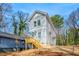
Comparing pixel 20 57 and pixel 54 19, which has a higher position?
pixel 54 19

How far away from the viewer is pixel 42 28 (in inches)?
126

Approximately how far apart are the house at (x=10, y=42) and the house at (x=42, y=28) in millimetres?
137

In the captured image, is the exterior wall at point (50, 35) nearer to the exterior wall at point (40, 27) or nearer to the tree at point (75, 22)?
the exterior wall at point (40, 27)

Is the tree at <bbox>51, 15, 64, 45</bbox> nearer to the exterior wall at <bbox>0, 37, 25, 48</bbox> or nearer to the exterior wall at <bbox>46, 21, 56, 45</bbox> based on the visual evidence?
the exterior wall at <bbox>46, 21, 56, 45</bbox>

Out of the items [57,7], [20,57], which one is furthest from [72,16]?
[20,57]

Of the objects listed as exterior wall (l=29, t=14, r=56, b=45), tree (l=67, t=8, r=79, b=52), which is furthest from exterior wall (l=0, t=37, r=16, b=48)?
tree (l=67, t=8, r=79, b=52)

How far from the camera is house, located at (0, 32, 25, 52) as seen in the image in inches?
125

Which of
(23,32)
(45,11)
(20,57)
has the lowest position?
(20,57)

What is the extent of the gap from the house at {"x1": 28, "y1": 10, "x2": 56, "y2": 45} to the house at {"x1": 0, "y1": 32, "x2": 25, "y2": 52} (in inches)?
5.4

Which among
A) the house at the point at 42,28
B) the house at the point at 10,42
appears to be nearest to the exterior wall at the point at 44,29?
the house at the point at 42,28

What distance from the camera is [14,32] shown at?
321 centimetres

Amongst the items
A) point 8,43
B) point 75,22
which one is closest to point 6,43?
point 8,43

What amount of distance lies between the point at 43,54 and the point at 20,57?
0.22m

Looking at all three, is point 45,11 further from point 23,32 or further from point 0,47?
point 0,47
